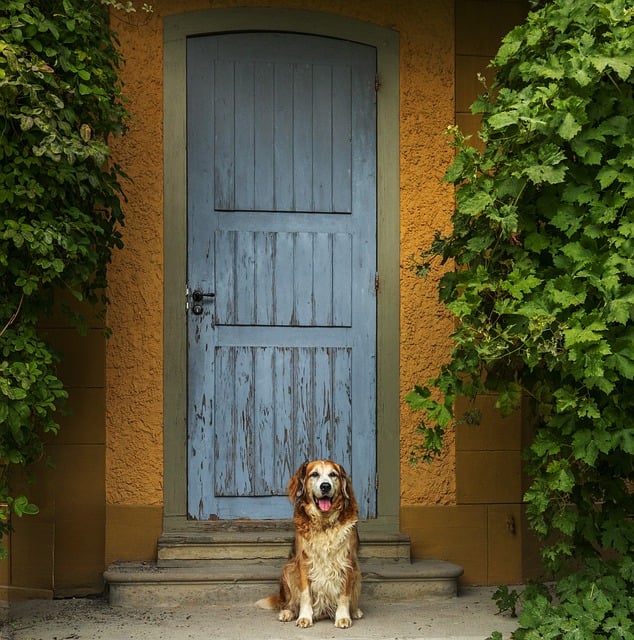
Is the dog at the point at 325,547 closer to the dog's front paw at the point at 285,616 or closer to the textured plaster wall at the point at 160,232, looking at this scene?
the dog's front paw at the point at 285,616

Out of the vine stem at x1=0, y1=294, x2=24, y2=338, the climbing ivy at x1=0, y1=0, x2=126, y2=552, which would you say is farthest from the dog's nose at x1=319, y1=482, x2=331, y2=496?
the vine stem at x1=0, y1=294, x2=24, y2=338

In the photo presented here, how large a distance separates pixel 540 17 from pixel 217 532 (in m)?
3.08

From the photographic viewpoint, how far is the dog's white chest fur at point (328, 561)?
5.00m

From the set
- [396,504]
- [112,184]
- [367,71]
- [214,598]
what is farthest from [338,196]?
[214,598]

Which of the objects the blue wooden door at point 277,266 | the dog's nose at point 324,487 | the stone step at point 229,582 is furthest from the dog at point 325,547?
the blue wooden door at point 277,266

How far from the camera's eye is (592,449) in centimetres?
423

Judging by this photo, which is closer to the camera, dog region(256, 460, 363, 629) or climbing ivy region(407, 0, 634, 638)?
climbing ivy region(407, 0, 634, 638)

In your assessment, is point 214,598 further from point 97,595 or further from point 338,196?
point 338,196

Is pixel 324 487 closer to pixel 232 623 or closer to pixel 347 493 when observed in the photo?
pixel 347 493

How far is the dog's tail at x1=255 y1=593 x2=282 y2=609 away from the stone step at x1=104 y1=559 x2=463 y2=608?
85 mm

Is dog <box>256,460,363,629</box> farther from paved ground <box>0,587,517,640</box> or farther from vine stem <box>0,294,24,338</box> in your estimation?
vine stem <box>0,294,24,338</box>

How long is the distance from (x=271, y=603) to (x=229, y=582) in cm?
26

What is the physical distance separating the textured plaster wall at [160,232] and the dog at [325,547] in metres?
0.93

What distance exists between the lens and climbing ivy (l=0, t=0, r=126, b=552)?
4551mm
